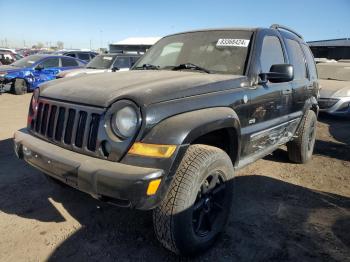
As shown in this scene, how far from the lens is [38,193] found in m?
4.05

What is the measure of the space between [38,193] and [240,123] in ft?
7.80

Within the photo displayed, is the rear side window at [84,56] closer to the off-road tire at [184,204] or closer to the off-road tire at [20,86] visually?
the off-road tire at [20,86]

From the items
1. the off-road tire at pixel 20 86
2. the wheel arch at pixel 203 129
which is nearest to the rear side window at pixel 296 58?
the wheel arch at pixel 203 129

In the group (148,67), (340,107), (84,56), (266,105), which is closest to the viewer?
(266,105)

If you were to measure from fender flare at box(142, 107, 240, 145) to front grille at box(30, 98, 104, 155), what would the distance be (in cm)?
44

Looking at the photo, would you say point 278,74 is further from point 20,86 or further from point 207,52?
point 20,86

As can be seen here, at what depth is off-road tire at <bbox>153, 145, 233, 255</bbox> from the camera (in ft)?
8.60

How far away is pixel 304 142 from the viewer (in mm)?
5223

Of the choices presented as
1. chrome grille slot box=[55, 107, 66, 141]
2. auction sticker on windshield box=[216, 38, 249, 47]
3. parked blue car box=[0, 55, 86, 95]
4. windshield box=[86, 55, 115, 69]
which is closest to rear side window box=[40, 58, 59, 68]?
parked blue car box=[0, 55, 86, 95]

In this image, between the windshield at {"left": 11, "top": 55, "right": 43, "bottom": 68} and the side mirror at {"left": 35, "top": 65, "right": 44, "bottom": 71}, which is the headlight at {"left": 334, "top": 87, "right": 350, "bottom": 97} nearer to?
the side mirror at {"left": 35, "top": 65, "right": 44, "bottom": 71}

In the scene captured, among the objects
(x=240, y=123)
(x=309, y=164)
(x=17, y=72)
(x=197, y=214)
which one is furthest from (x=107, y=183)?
(x=17, y=72)

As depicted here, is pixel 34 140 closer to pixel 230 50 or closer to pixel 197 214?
pixel 197 214

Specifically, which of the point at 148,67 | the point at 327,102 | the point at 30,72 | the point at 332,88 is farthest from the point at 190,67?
the point at 30,72

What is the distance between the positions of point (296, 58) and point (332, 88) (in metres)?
5.47
